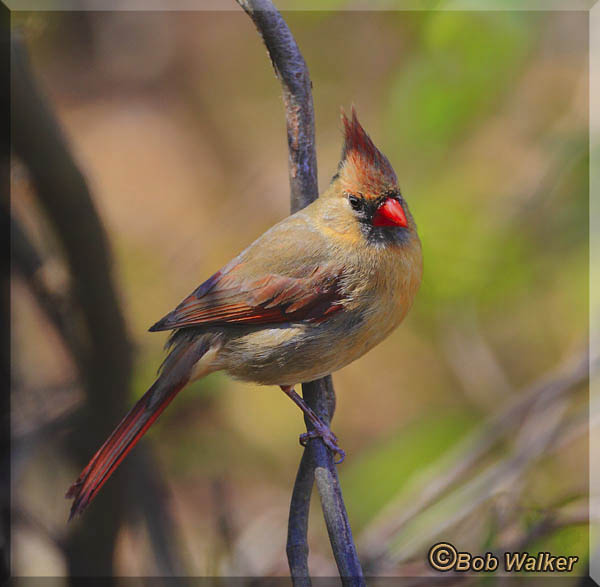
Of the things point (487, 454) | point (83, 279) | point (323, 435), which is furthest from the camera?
point (487, 454)

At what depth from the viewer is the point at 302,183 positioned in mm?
1533

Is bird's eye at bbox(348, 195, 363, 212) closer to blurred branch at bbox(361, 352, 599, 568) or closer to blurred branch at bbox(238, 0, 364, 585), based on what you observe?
blurred branch at bbox(238, 0, 364, 585)

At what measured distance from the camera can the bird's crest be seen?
141 cm

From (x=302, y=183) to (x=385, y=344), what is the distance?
1.52 meters

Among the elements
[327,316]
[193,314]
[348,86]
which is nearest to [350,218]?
[327,316]

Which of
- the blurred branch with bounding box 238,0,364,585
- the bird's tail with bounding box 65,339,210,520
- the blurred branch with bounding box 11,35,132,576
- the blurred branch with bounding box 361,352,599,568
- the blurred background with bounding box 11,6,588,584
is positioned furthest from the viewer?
the blurred branch with bounding box 361,352,599,568

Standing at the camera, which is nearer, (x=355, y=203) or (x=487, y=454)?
(x=355, y=203)

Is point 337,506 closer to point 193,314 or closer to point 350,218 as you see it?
point 193,314

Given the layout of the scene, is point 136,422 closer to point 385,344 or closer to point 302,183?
point 302,183

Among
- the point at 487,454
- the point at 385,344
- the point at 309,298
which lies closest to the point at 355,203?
Result: the point at 309,298
